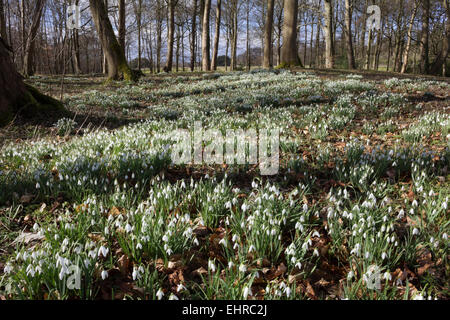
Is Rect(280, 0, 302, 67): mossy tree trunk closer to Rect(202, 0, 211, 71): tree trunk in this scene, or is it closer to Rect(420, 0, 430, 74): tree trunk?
Rect(202, 0, 211, 71): tree trunk

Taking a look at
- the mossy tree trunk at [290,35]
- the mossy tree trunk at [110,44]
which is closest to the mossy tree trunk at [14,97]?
the mossy tree trunk at [110,44]

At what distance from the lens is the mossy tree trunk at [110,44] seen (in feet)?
41.2

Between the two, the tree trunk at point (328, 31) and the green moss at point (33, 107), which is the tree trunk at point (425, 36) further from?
the green moss at point (33, 107)

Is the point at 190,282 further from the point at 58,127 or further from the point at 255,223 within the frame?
the point at 58,127

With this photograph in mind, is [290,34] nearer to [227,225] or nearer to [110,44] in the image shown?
[110,44]

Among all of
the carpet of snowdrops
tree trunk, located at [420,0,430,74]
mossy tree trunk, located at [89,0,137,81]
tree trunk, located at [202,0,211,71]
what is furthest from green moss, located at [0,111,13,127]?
tree trunk, located at [420,0,430,74]

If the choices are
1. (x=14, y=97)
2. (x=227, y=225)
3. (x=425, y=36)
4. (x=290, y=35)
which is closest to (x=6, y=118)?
(x=14, y=97)

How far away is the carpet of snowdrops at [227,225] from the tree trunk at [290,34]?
13.3 m

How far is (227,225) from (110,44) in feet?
43.9

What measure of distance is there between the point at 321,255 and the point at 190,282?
100cm

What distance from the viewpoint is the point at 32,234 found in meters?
2.53

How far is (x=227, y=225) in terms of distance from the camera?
8.57 feet

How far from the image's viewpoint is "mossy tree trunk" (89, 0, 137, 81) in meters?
12.6
